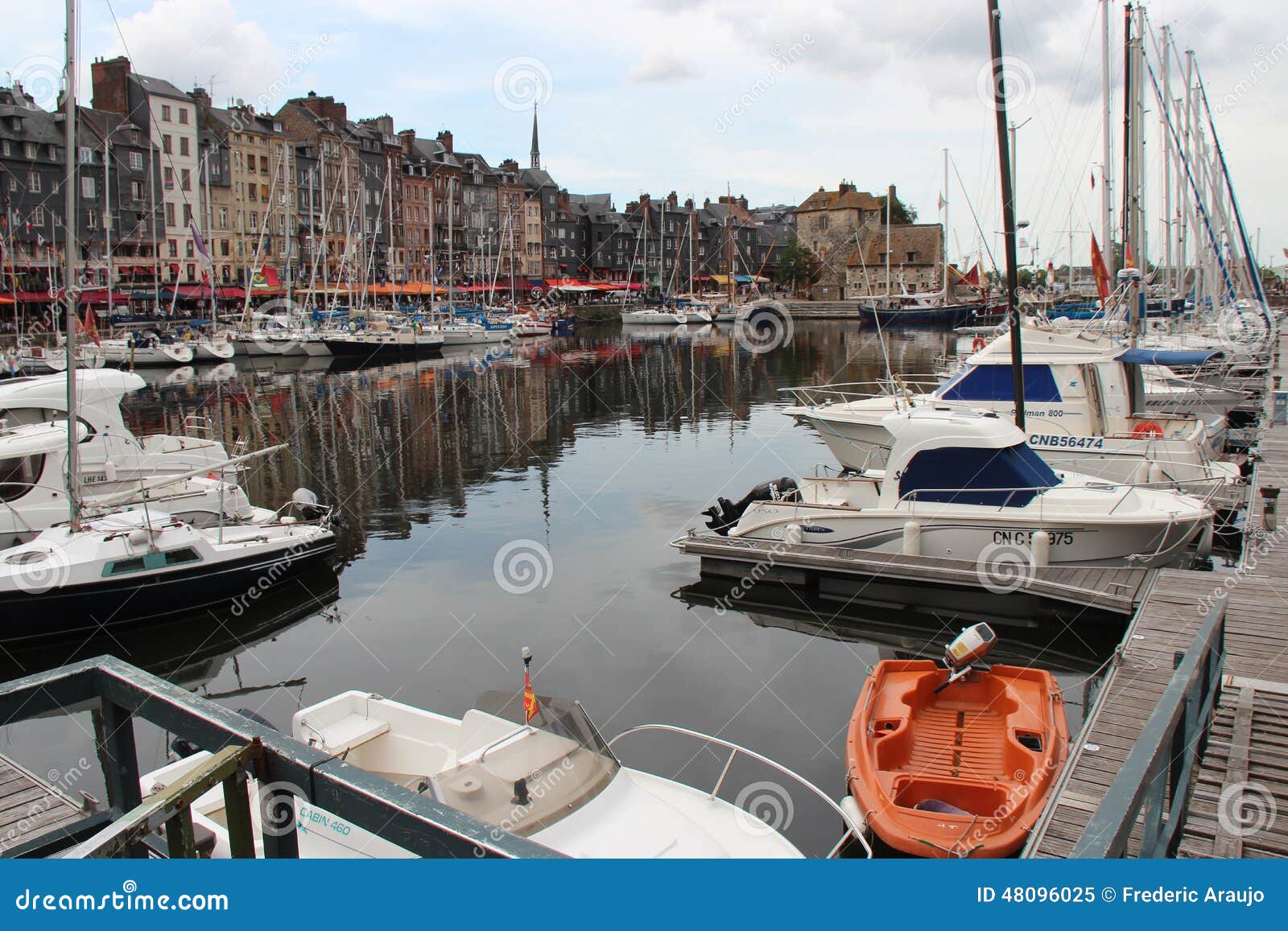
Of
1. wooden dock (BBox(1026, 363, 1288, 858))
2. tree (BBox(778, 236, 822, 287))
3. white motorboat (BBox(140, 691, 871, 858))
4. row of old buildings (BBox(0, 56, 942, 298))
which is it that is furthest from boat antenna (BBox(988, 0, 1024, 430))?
tree (BBox(778, 236, 822, 287))

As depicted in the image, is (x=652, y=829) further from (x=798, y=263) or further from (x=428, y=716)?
(x=798, y=263)

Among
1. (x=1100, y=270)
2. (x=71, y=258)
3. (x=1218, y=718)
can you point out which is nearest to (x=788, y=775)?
(x=1218, y=718)

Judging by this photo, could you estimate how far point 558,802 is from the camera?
313 inches

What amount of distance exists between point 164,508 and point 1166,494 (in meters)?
18.9

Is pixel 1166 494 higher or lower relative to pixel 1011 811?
higher

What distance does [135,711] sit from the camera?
395 centimetres

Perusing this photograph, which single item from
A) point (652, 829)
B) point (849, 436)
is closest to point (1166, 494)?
point (849, 436)

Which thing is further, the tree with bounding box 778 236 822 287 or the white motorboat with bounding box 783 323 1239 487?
the tree with bounding box 778 236 822 287

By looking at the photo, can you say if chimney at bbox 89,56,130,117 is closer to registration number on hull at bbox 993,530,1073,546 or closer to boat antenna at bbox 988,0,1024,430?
Result: boat antenna at bbox 988,0,1024,430

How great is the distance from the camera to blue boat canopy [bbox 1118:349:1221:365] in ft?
79.6
